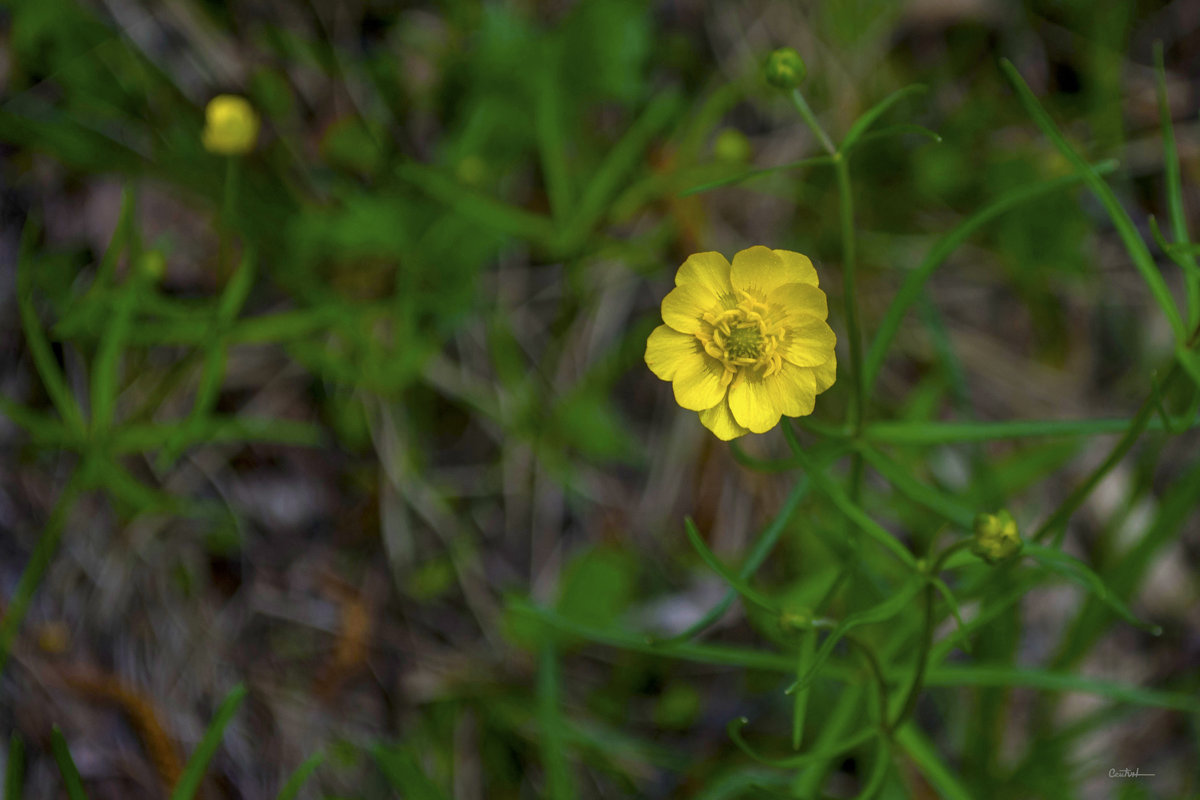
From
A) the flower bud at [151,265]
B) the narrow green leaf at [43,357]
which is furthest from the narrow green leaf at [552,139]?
the narrow green leaf at [43,357]

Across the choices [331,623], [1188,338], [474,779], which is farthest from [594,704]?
[1188,338]

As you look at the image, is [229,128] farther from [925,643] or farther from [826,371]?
[925,643]

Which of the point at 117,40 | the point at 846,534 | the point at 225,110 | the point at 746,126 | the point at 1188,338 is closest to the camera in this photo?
the point at 1188,338

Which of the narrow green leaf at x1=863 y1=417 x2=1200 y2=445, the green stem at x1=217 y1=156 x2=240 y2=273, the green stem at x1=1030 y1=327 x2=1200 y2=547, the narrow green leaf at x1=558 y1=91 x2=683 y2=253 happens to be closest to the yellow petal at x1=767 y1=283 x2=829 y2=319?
the narrow green leaf at x1=863 y1=417 x2=1200 y2=445

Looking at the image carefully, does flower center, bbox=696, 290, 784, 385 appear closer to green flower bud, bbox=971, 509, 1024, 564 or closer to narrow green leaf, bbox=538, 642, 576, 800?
green flower bud, bbox=971, 509, 1024, 564

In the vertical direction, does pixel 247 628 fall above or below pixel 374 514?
below

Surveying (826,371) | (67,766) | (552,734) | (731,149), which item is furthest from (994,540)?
(67,766)

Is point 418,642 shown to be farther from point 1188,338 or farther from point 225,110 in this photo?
point 1188,338
